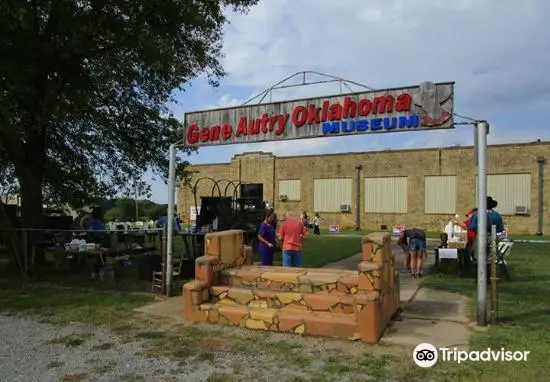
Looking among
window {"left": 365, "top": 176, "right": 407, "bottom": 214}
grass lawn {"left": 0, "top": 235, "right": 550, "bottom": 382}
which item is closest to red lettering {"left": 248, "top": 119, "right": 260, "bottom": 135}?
grass lawn {"left": 0, "top": 235, "right": 550, "bottom": 382}

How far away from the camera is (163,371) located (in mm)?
5691

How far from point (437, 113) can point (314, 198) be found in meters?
32.7

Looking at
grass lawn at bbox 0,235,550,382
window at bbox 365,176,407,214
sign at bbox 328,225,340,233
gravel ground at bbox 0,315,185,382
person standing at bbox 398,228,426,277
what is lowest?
gravel ground at bbox 0,315,185,382

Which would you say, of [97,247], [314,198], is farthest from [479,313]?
[314,198]

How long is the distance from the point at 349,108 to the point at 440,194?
94.2 feet

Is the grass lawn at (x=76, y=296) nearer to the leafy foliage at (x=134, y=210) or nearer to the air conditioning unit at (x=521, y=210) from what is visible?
the leafy foliage at (x=134, y=210)

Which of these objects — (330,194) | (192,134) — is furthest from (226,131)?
(330,194)

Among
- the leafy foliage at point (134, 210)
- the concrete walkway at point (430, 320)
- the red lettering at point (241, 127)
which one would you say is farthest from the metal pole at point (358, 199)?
the red lettering at point (241, 127)

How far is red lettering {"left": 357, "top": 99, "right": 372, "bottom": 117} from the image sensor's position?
8125 millimetres

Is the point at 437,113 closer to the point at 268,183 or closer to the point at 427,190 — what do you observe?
the point at 427,190

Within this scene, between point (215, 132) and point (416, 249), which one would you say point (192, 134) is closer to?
point (215, 132)

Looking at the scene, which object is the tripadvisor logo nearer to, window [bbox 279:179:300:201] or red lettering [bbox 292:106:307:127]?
red lettering [bbox 292:106:307:127]

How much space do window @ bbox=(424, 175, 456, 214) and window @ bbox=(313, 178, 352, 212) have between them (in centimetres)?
559

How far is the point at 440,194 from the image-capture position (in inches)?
1390
